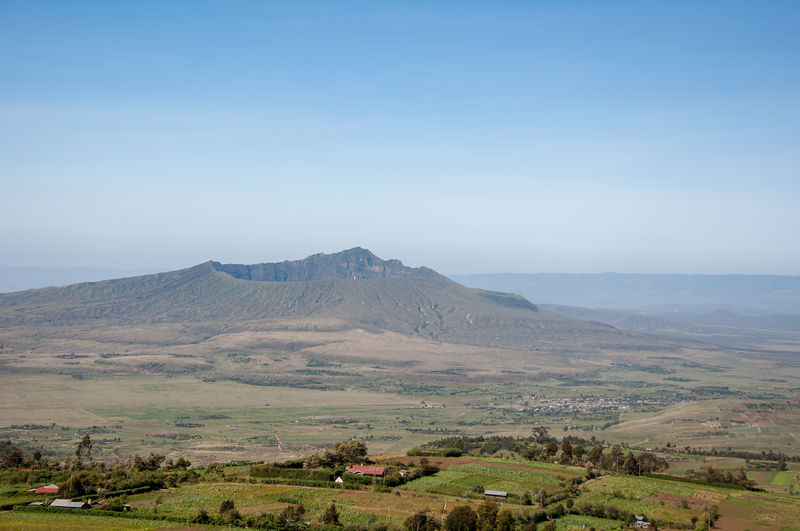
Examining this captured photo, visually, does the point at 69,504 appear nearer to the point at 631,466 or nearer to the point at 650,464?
the point at 631,466

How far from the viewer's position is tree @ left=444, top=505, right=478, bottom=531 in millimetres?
40406

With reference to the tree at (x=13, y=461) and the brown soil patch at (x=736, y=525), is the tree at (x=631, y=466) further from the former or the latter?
the tree at (x=13, y=461)

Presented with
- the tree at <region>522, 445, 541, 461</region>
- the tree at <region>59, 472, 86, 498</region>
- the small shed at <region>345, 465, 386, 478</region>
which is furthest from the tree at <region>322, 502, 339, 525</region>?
the tree at <region>522, 445, 541, 461</region>

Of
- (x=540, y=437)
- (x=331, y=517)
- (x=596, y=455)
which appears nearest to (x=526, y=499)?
(x=331, y=517)

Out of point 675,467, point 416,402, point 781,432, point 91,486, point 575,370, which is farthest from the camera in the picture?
point 575,370

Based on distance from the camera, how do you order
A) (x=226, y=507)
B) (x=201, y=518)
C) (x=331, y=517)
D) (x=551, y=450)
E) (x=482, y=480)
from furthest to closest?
(x=551, y=450) → (x=482, y=480) → (x=226, y=507) → (x=331, y=517) → (x=201, y=518)

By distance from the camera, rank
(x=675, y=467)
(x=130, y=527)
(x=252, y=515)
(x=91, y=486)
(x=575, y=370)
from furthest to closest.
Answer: (x=575, y=370) < (x=675, y=467) < (x=91, y=486) < (x=252, y=515) < (x=130, y=527)

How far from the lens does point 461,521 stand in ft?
133

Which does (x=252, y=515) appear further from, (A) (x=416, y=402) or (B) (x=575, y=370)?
(B) (x=575, y=370)

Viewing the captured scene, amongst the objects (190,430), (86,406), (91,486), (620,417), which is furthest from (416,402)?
(91,486)

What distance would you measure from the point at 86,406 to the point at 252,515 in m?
87.2

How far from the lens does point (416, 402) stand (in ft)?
454

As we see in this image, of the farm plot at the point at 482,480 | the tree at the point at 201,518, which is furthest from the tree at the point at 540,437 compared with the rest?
the tree at the point at 201,518

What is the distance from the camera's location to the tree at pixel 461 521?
40406 mm
